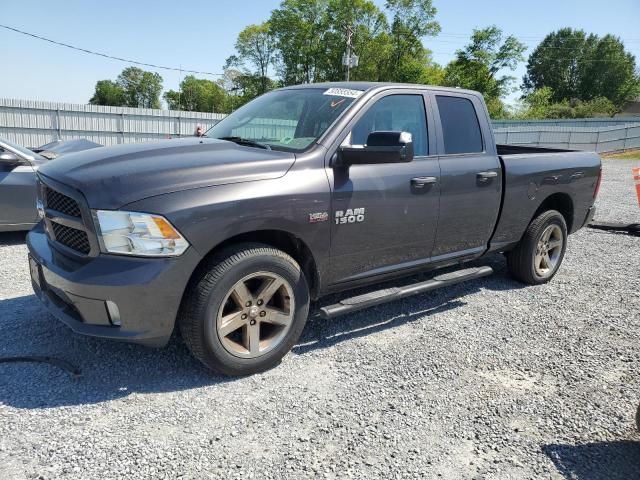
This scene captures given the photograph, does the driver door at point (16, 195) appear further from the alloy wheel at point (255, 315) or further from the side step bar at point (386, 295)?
the side step bar at point (386, 295)

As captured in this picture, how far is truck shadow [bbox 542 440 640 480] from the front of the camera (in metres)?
2.40

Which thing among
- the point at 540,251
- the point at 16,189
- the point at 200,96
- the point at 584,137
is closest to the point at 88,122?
the point at 16,189

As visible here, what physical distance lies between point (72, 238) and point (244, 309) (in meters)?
1.11

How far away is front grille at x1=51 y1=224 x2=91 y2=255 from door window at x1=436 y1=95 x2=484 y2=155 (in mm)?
2851

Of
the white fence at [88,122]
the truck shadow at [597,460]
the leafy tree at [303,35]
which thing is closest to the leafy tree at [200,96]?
the leafy tree at [303,35]

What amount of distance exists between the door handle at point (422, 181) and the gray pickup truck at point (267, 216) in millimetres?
12

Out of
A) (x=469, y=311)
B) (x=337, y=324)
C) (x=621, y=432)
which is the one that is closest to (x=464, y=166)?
(x=469, y=311)

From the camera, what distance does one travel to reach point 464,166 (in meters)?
4.16

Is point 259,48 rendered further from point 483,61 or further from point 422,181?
point 422,181

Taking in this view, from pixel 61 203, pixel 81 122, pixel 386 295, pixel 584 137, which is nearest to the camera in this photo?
pixel 61 203

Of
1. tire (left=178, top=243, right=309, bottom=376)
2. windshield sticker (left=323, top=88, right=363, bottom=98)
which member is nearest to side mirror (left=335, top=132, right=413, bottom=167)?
windshield sticker (left=323, top=88, right=363, bottom=98)

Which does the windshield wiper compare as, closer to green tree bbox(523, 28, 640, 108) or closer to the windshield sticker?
the windshield sticker

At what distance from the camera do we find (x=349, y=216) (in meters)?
3.40

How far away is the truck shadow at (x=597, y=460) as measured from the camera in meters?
2.40
